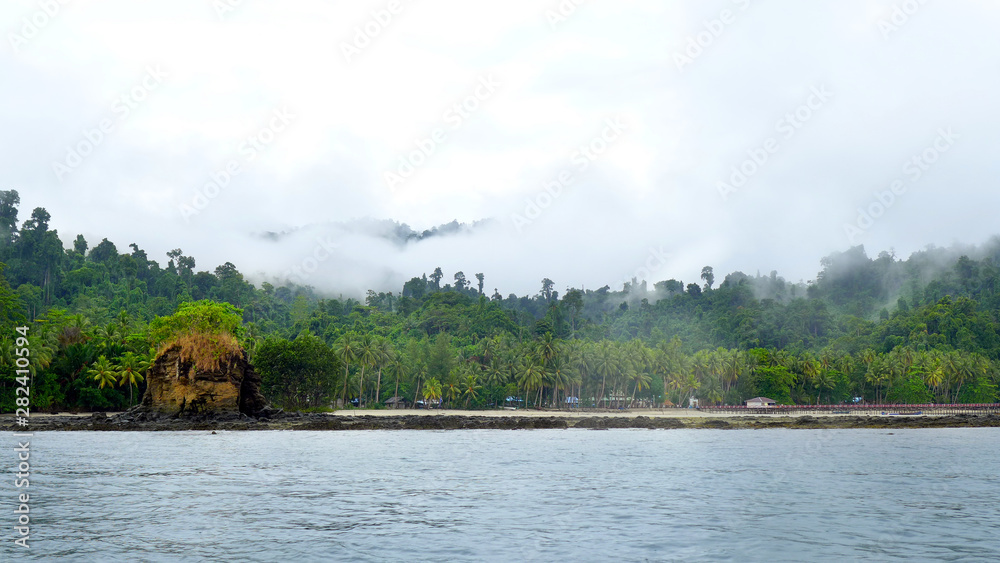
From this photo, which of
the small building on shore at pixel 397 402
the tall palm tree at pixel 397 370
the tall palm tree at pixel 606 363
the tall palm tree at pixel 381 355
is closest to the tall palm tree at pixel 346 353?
the tall palm tree at pixel 381 355

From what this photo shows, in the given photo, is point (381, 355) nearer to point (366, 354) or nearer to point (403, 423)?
point (366, 354)

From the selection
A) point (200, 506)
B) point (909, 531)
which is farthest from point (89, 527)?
point (909, 531)

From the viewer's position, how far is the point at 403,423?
103250mm

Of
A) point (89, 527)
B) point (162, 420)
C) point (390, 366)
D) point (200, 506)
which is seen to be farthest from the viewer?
point (390, 366)

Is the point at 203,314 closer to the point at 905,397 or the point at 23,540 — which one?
the point at 23,540

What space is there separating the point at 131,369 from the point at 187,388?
1655 centimetres

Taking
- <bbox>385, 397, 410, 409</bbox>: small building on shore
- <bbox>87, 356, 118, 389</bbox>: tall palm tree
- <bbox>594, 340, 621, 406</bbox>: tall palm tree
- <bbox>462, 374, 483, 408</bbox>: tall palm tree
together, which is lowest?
<bbox>385, 397, 410, 409</bbox>: small building on shore

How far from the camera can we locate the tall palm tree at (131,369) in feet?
333

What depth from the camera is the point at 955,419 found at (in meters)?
117

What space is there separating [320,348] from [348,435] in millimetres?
31758

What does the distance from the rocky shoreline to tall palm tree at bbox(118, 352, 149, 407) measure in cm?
818

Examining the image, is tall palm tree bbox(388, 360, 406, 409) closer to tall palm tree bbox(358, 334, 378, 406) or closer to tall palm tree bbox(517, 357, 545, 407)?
tall palm tree bbox(358, 334, 378, 406)

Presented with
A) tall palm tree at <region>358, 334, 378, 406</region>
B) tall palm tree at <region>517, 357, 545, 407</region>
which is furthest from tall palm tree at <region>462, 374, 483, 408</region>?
tall palm tree at <region>358, 334, 378, 406</region>

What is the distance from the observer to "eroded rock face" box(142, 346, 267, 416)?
297 ft
